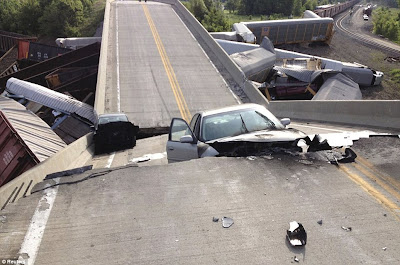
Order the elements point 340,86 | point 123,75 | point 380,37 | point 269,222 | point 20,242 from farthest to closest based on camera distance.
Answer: point 380,37 → point 340,86 → point 123,75 → point 269,222 → point 20,242

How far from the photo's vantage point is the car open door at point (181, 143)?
7746 millimetres

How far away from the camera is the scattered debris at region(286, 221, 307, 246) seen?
182 inches

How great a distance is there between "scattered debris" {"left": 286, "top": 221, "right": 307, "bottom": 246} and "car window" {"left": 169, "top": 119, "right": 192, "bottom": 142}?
12.5 ft

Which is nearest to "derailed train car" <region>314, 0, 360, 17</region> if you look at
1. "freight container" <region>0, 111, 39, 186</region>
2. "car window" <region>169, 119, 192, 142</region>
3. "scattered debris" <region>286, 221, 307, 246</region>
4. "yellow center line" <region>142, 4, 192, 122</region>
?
"yellow center line" <region>142, 4, 192, 122</region>

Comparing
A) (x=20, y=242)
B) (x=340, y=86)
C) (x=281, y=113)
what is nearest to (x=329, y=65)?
(x=340, y=86)

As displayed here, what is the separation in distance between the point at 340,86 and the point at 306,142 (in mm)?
17813

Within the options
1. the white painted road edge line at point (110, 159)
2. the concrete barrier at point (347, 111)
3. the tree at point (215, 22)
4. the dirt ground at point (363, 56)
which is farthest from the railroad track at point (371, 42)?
the white painted road edge line at point (110, 159)

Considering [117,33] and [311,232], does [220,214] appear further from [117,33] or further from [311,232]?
[117,33]

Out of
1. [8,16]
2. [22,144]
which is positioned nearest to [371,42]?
[22,144]

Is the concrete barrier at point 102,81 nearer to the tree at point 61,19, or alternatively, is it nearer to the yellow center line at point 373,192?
the yellow center line at point 373,192

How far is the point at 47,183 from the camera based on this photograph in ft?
20.4

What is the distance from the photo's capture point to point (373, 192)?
19.2 ft

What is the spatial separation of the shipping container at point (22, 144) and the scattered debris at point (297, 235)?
32.6ft

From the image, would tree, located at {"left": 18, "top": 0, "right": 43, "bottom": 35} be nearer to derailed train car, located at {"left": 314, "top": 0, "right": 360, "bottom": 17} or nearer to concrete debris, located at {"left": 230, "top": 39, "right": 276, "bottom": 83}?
concrete debris, located at {"left": 230, "top": 39, "right": 276, "bottom": 83}
